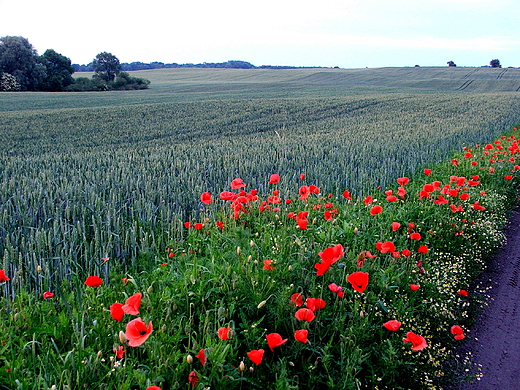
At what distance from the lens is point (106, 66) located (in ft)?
212

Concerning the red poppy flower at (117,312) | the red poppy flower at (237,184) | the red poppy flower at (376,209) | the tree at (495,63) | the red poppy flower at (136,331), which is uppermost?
the tree at (495,63)

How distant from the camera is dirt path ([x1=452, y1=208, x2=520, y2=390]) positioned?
2967 mm

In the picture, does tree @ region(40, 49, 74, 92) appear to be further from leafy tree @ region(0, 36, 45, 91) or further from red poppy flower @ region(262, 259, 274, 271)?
red poppy flower @ region(262, 259, 274, 271)

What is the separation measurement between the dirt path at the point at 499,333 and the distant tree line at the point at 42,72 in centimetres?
5816

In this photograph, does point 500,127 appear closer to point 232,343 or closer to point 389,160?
point 389,160

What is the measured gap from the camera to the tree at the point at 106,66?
209 ft

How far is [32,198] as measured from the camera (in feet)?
18.4

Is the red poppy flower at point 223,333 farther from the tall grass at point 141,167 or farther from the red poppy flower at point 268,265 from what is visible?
the tall grass at point 141,167

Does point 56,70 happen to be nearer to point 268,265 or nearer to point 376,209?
point 376,209

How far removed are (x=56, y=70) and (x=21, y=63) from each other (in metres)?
4.64

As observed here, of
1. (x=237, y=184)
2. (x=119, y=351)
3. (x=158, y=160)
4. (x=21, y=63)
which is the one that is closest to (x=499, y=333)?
(x=237, y=184)

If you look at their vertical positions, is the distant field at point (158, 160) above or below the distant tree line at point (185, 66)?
below

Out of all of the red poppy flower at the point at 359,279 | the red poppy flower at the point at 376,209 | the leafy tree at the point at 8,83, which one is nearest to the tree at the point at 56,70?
the leafy tree at the point at 8,83

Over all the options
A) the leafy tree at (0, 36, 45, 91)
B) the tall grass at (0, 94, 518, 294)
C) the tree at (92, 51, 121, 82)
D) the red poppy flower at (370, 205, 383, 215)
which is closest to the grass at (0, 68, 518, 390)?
the tall grass at (0, 94, 518, 294)
